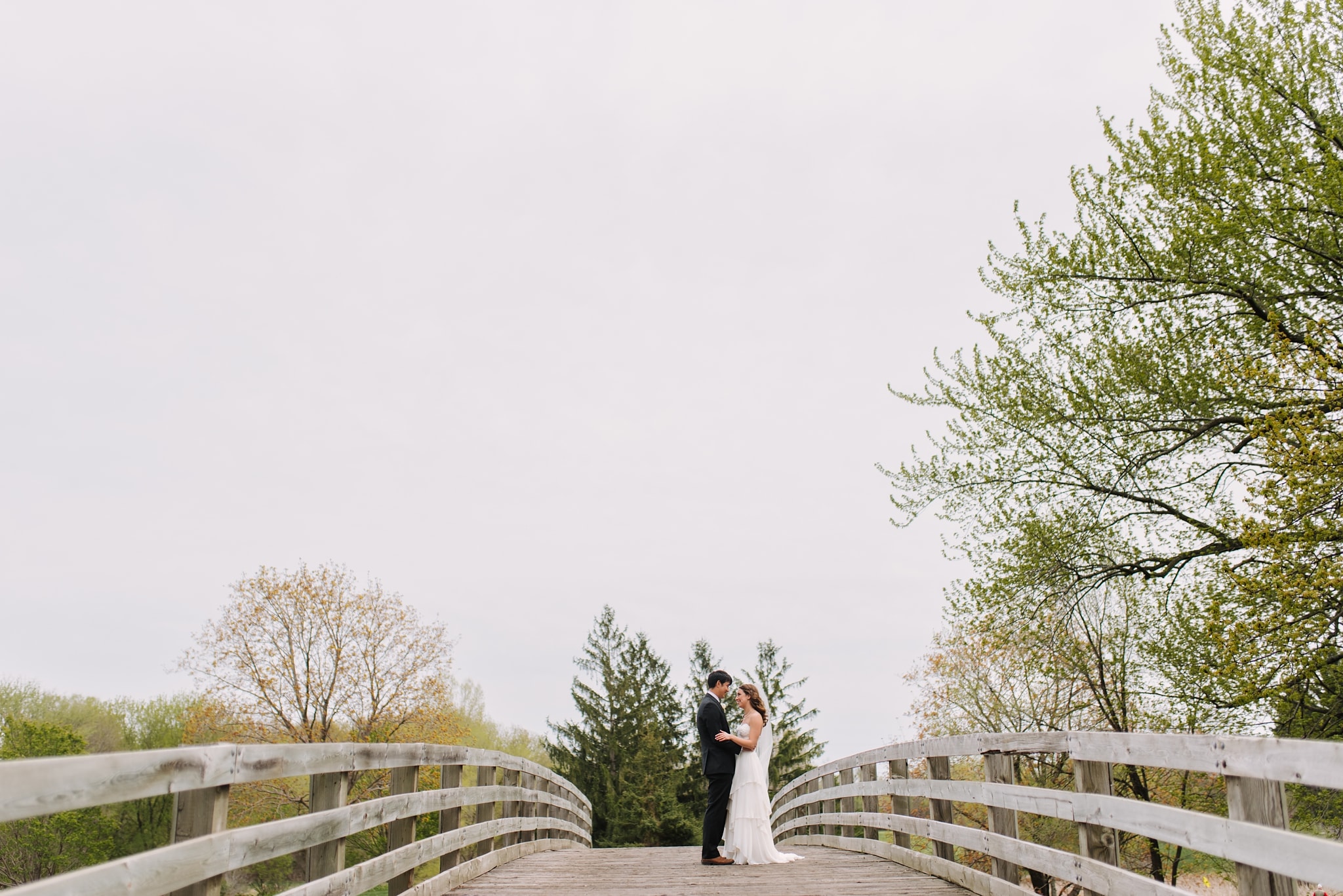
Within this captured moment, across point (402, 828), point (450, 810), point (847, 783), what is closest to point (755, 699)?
point (847, 783)

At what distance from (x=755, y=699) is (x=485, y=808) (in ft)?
11.0

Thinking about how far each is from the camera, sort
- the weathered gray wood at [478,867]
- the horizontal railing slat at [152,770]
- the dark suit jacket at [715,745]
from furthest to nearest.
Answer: the dark suit jacket at [715,745], the weathered gray wood at [478,867], the horizontal railing slat at [152,770]

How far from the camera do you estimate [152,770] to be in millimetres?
3061

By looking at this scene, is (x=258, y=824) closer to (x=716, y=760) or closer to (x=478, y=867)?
(x=478, y=867)

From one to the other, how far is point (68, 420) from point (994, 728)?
59396mm

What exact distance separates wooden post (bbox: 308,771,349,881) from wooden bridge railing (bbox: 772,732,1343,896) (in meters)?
3.48

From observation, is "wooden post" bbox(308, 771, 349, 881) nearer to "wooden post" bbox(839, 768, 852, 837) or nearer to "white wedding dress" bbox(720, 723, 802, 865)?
"white wedding dress" bbox(720, 723, 802, 865)

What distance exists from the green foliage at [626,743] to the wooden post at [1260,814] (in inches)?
1587

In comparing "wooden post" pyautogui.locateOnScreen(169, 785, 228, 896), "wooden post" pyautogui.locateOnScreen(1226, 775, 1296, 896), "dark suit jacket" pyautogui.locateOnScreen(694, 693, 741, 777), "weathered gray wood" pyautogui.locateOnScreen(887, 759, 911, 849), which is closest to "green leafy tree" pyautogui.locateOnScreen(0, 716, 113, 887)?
"dark suit jacket" pyautogui.locateOnScreen(694, 693, 741, 777)

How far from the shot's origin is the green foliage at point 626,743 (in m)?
41.8

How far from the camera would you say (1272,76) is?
43.0 ft

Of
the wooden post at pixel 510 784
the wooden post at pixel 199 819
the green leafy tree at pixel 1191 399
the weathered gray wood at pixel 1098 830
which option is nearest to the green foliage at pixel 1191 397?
the green leafy tree at pixel 1191 399

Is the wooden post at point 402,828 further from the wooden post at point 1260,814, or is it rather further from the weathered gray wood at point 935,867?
the wooden post at point 1260,814

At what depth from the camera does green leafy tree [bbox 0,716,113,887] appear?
3894cm
